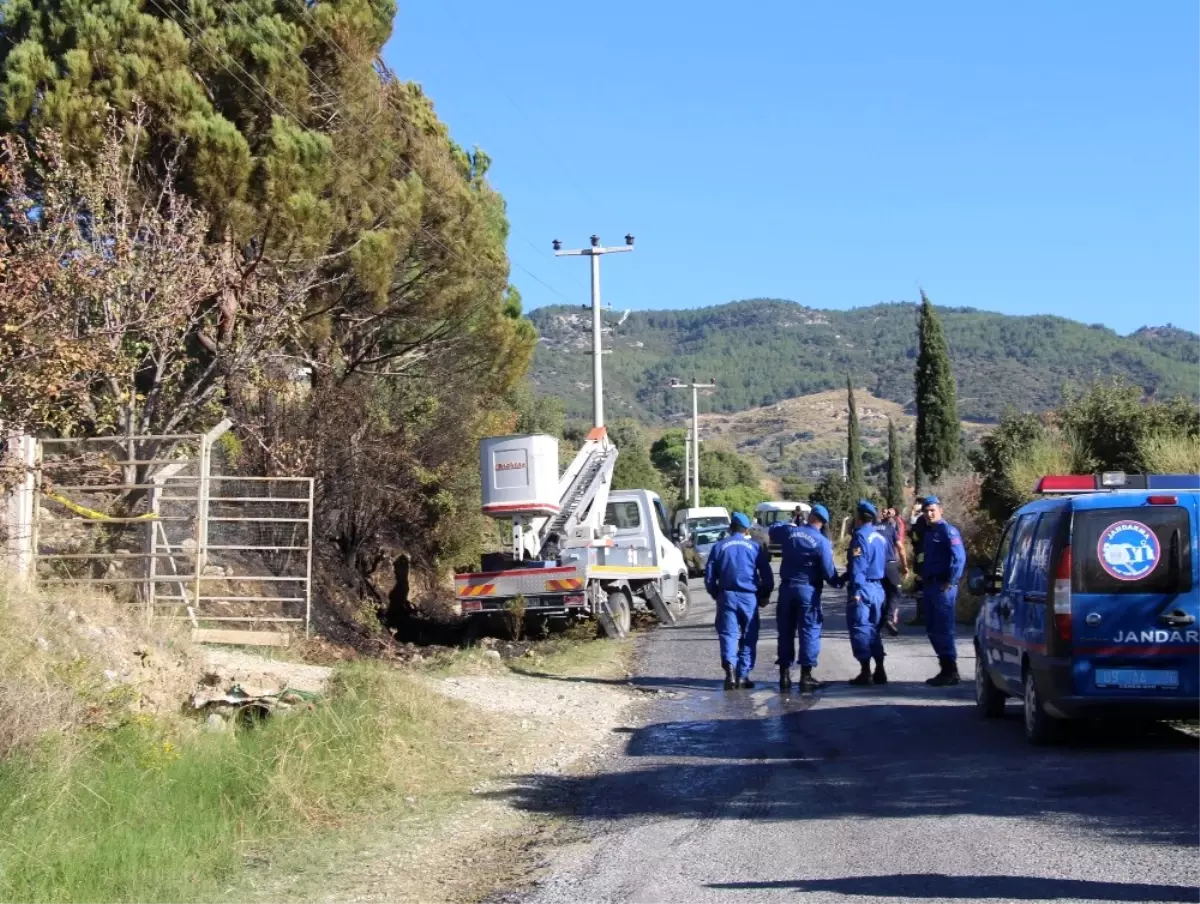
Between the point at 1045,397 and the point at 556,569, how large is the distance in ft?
382

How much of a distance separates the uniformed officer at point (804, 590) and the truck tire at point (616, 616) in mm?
6497

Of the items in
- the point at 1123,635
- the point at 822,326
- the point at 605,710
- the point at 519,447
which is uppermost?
the point at 822,326

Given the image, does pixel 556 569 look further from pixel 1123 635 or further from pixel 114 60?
pixel 1123 635

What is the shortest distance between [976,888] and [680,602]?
18.0 meters

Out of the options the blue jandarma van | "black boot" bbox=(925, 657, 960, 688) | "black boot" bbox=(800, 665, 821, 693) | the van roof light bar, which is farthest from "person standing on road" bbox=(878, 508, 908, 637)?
the blue jandarma van

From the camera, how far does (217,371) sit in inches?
713

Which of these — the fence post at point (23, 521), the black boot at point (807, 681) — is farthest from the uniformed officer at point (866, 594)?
the fence post at point (23, 521)

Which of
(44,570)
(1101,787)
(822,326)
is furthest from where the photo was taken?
(822,326)

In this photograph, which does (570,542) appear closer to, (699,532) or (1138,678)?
(1138,678)

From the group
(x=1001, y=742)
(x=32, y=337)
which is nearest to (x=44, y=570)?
(x=32, y=337)

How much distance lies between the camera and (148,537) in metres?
16.5

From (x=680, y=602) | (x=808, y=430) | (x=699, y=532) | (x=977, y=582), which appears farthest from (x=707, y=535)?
(x=808, y=430)

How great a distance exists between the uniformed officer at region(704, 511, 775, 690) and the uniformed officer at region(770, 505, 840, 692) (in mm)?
251

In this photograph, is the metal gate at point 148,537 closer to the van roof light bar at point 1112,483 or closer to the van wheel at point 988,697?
the van wheel at point 988,697
